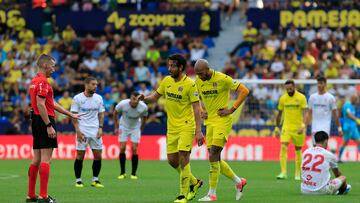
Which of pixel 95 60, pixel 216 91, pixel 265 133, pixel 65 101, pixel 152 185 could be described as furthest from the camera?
pixel 95 60

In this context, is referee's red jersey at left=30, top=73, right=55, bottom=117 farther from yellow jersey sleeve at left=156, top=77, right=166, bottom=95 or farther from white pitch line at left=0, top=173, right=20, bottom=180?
white pitch line at left=0, top=173, right=20, bottom=180

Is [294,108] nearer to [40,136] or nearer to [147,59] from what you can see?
[40,136]

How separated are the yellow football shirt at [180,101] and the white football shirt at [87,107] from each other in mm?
5001

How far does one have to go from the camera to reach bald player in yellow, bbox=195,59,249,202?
1759 cm

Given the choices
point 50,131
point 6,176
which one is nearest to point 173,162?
point 50,131

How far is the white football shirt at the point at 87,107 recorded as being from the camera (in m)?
22.1

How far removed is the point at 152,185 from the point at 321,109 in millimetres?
6003

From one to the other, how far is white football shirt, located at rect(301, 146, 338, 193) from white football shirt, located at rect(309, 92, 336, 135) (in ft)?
22.8

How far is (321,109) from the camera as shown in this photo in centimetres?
2533

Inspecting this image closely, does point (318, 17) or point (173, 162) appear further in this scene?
point (318, 17)

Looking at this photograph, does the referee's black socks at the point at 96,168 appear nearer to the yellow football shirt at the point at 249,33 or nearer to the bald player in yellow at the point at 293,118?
the bald player in yellow at the point at 293,118

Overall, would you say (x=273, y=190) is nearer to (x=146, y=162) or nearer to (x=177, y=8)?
(x=146, y=162)

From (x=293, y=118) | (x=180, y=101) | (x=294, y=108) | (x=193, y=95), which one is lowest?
(x=293, y=118)

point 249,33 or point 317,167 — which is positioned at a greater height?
point 249,33
